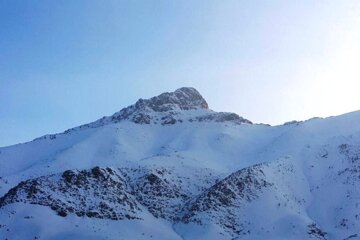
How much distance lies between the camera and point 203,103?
129 m

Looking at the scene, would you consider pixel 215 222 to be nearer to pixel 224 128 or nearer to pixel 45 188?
pixel 45 188

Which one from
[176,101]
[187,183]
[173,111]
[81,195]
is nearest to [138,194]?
[187,183]

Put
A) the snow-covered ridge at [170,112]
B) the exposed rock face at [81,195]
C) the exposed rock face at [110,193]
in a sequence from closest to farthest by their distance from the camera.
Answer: the exposed rock face at [81,195] → the exposed rock face at [110,193] → the snow-covered ridge at [170,112]

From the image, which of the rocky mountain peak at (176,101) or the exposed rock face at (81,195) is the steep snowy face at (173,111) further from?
the exposed rock face at (81,195)

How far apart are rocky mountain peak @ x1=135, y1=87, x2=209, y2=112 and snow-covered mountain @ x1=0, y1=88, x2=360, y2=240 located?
1261 cm

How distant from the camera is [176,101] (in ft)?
408

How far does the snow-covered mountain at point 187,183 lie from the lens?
199 feet

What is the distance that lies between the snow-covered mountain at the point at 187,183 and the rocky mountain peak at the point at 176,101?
12.6 m

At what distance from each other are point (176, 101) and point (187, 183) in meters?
51.0

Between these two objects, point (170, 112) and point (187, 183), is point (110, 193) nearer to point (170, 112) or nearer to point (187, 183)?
point (187, 183)

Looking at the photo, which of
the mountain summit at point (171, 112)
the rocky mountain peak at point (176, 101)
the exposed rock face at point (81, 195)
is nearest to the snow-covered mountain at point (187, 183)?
the exposed rock face at point (81, 195)

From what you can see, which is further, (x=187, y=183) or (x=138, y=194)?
(x=187, y=183)

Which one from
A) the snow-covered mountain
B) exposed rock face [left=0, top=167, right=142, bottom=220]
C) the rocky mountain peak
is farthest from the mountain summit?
exposed rock face [left=0, top=167, right=142, bottom=220]

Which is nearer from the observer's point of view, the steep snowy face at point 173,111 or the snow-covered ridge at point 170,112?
the snow-covered ridge at point 170,112
